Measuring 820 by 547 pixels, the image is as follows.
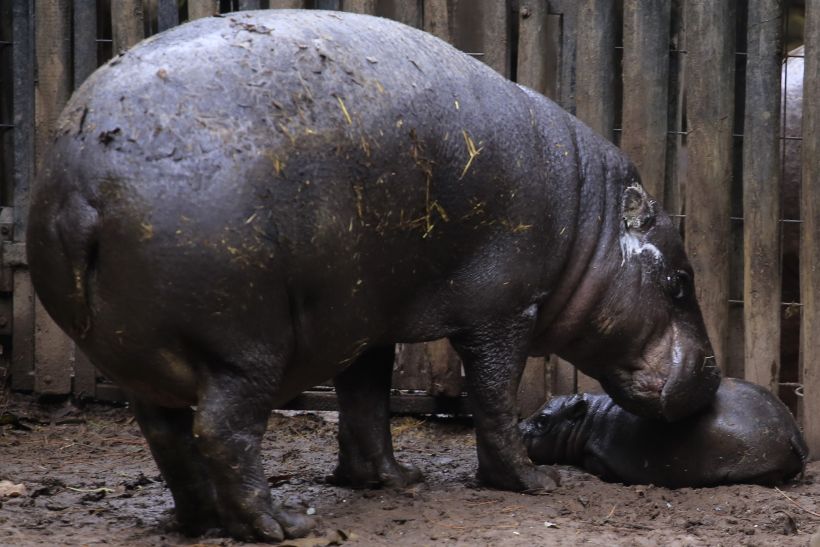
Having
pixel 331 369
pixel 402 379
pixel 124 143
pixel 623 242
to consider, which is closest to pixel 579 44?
pixel 623 242

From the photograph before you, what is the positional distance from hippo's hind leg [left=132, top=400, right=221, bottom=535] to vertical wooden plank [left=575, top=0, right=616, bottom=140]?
9.29 ft

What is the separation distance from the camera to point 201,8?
6.46 meters

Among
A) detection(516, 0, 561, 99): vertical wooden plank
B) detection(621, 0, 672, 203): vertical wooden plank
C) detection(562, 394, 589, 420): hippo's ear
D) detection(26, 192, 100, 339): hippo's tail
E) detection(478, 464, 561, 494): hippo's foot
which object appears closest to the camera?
detection(26, 192, 100, 339): hippo's tail

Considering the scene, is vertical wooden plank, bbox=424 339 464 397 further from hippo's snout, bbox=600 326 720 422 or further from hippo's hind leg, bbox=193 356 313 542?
hippo's hind leg, bbox=193 356 313 542

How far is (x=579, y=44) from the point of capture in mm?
6359

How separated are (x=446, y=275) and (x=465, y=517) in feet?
3.03

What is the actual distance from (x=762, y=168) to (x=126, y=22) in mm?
3279

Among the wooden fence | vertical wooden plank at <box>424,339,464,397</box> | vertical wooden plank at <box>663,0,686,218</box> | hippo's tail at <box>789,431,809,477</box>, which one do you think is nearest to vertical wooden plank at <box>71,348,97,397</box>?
the wooden fence

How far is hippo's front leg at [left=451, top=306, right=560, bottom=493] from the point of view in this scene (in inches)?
201

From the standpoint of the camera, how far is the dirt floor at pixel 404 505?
4539 mm

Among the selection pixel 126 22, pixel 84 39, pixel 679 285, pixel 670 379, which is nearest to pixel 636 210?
pixel 679 285

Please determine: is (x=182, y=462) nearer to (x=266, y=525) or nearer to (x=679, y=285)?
(x=266, y=525)

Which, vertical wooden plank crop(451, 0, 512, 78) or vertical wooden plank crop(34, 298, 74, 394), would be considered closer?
vertical wooden plank crop(451, 0, 512, 78)

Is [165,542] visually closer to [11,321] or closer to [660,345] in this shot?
[660,345]
